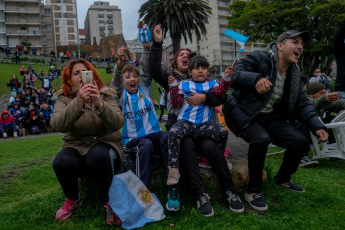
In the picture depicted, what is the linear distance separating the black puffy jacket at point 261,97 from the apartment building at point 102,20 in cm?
9540

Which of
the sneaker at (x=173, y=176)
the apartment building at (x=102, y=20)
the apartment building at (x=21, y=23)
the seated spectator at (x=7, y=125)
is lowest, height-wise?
the seated spectator at (x=7, y=125)

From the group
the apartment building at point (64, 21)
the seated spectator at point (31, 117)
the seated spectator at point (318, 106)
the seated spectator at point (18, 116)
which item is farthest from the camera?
the apartment building at point (64, 21)

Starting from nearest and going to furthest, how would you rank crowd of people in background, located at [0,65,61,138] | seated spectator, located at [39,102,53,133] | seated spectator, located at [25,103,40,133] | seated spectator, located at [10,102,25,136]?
crowd of people in background, located at [0,65,61,138] < seated spectator, located at [10,102,25,136] < seated spectator, located at [25,103,40,133] < seated spectator, located at [39,102,53,133]

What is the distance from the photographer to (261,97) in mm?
3021

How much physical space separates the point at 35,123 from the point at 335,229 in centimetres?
1340

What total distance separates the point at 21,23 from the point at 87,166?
6817 centimetres

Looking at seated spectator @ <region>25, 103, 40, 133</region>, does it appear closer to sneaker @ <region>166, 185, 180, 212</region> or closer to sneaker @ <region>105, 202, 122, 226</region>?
sneaker @ <region>105, 202, 122, 226</region>

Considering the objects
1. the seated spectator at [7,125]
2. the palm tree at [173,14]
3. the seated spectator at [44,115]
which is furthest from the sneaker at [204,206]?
the palm tree at [173,14]

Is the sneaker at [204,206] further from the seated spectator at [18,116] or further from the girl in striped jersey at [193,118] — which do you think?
the seated spectator at [18,116]

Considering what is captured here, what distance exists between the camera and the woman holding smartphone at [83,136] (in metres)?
2.50

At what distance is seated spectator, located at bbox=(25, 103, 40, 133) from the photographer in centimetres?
1302

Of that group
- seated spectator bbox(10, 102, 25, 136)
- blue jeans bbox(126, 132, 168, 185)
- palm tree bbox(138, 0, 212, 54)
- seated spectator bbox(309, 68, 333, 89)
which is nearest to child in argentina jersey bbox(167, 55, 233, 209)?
blue jeans bbox(126, 132, 168, 185)

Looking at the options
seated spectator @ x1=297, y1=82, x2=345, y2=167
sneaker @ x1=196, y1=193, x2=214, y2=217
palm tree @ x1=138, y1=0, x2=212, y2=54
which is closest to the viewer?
sneaker @ x1=196, y1=193, x2=214, y2=217

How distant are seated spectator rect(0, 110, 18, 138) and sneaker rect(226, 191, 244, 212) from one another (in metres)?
11.9
